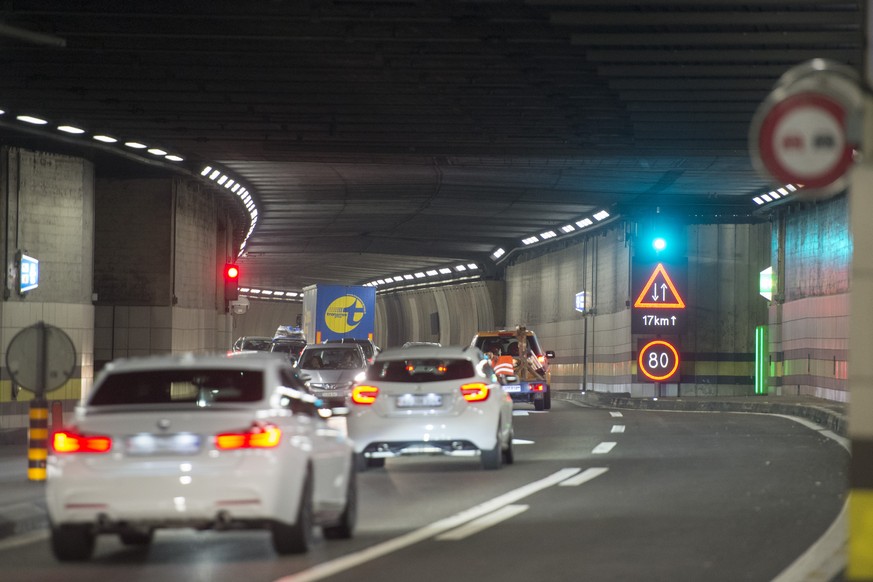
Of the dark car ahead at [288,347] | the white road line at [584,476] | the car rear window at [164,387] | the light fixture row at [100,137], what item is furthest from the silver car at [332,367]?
the car rear window at [164,387]

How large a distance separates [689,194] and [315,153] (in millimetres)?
14600

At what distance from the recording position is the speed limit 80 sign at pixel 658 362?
36.8 m

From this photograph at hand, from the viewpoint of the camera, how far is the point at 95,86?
68.7ft

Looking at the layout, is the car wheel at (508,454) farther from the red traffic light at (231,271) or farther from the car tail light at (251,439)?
the red traffic light at (231,271)

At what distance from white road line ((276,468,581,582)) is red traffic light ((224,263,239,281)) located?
21.7 meters

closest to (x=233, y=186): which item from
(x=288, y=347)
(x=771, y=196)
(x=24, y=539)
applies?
(x=771, y=196)

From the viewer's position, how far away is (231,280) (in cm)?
3828

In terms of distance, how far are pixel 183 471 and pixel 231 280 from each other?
92.2 feet

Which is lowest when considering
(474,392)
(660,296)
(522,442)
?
(522,442)

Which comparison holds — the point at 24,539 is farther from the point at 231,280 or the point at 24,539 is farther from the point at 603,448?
the point at 231,280

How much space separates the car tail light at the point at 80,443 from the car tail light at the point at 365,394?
7.89 m

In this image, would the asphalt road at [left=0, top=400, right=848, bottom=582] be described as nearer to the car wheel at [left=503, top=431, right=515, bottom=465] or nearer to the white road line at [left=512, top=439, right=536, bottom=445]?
the car wheel at [left=503, top=431, right=515, bottom=465]

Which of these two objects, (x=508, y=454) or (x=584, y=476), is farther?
(x=508, y=454)

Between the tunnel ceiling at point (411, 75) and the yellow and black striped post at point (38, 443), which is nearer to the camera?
the yellow and black striped post at point (38, 443)
